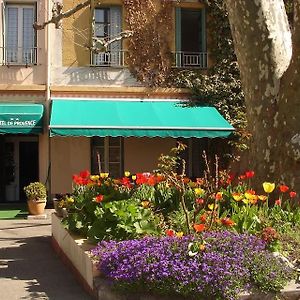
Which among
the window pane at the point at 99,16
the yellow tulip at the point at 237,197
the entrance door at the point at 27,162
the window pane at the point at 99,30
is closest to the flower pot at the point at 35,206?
the entrance door at the point at 27,162

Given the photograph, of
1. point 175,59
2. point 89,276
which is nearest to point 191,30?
point 175,59

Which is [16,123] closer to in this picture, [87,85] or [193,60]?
[87,85]

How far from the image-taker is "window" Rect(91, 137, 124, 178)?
56.5ft

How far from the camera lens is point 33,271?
7.32 metres

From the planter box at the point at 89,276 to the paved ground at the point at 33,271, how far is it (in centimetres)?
14

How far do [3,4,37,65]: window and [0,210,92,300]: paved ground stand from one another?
22.4ft

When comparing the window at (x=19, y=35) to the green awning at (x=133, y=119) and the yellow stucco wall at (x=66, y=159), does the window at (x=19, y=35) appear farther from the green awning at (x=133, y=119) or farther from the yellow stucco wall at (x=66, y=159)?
the yellow stucco wall at (x=66, y=159)

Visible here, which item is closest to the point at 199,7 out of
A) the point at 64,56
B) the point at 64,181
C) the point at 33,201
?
the point at 64,56

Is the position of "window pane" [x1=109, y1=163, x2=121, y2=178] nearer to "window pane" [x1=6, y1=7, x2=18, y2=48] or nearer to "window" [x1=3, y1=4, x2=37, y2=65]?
"window" [x1=3, y1=4, x2=37, y2=65]

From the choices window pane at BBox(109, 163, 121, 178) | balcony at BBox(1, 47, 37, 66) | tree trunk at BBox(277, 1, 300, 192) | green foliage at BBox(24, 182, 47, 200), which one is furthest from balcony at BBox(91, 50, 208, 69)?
tree trunk at BBox(277, 1, 300, 192)

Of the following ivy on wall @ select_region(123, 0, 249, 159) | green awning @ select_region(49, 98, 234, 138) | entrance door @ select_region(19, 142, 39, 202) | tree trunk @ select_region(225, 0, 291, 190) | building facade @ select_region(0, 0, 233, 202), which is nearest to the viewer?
tree trunk @ select_region(225, 0, 291, 190)

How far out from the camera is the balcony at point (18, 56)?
53.3 feet

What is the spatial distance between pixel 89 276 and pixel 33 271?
5.76 ft

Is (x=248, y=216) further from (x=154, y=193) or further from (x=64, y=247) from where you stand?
(x=64, y=247)
